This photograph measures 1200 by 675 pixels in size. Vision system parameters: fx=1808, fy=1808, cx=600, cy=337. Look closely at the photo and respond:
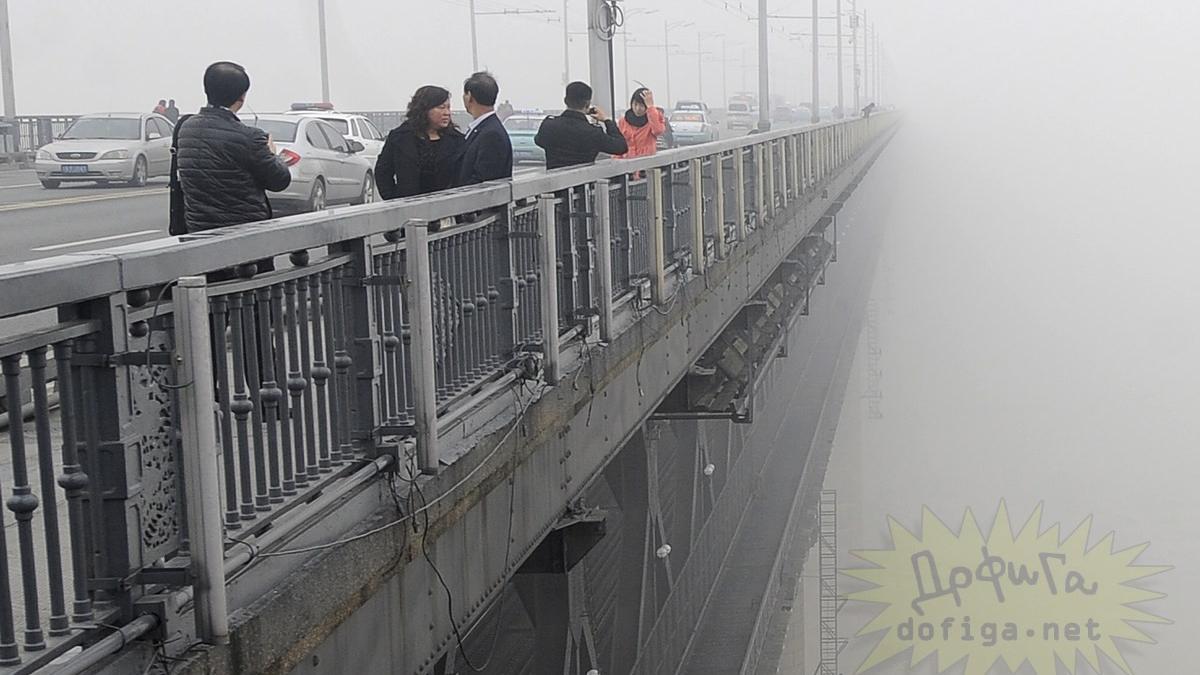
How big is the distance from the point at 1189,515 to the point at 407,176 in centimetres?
6635

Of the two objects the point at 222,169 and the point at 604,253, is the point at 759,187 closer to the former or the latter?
the point at 604,253

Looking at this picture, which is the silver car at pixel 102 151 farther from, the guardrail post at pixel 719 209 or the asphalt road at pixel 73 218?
the guardrail post at pixel 719 209

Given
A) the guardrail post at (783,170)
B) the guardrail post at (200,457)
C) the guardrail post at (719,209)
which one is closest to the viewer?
the guardrail post at (200,457)

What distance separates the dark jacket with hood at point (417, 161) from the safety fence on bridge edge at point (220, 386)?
0.72 metres

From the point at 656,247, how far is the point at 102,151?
20.8 metres

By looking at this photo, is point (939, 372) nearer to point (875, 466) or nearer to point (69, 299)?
point (875, 466)

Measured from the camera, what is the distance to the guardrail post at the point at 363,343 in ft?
16.6

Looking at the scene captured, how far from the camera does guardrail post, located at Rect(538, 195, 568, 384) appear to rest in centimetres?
726

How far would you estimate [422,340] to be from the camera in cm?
546

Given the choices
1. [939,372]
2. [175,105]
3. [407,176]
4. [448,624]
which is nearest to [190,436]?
[448,624]

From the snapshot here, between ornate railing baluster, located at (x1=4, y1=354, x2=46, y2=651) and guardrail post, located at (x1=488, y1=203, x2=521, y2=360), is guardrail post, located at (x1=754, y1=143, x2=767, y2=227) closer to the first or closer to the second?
guardrail post, located at (x1=488, y1=203, x2=521, y2=360)

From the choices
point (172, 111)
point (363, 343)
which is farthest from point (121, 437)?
point (172, 111)

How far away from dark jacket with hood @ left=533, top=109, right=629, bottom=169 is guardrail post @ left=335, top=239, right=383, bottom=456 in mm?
5046

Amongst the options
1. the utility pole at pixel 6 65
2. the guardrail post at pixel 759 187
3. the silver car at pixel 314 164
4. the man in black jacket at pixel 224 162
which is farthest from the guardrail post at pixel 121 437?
the utility pole at pixel 6 65
